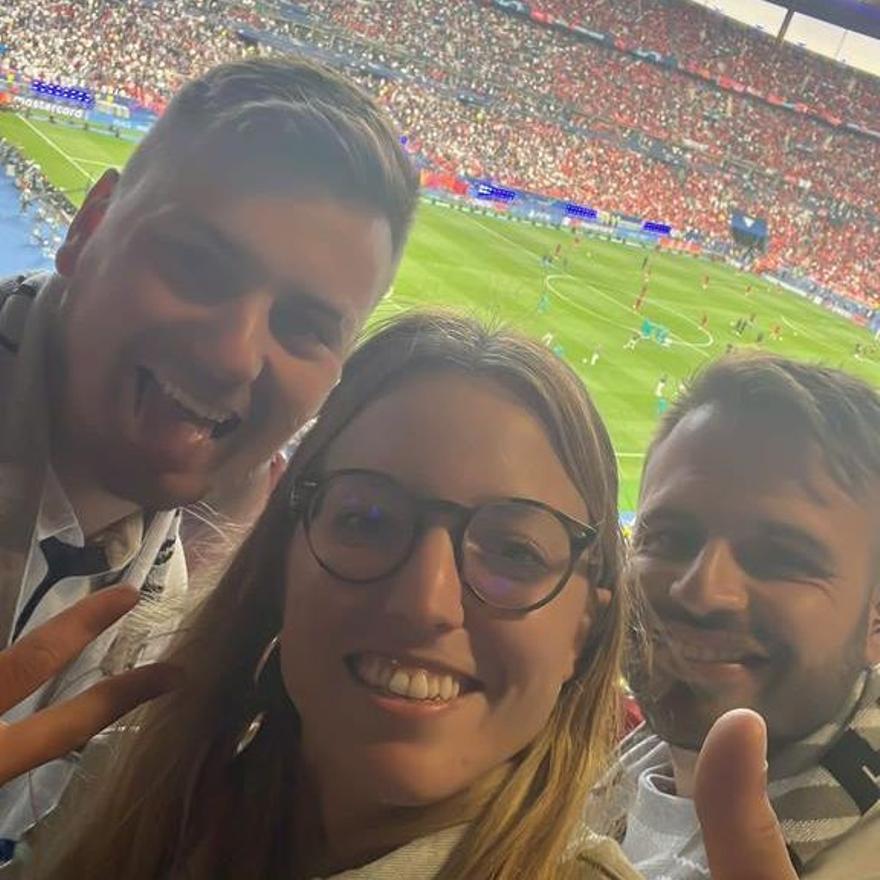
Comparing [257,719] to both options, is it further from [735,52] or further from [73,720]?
[735,52]

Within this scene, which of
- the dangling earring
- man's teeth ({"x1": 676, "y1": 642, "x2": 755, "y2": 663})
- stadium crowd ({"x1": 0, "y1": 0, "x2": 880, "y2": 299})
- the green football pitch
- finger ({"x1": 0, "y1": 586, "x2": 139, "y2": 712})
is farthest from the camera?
stadium crowd ({"x1": 0, "y1": 0, "x2": 880, "y2": 299})

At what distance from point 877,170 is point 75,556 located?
2457 cm

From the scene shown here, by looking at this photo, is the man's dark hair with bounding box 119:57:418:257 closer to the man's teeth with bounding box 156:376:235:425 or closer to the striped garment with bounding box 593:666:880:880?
the man's teeth with bounding box 156:376:235:425

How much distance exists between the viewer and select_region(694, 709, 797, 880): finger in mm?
813

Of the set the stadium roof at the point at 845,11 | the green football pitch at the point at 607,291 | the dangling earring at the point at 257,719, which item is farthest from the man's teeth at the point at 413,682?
the stadium roof at the point at 845,11

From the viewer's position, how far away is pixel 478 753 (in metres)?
1.02

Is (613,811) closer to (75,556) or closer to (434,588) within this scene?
(434,588)

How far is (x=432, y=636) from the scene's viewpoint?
3.24ft

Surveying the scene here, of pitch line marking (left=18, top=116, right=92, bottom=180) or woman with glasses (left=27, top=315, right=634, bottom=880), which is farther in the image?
pitch line marking (left=18, top=116, right=92, bottom=180)

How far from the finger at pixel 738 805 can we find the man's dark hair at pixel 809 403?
717mm

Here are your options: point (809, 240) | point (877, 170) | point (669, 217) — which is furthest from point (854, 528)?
point (877, 170)

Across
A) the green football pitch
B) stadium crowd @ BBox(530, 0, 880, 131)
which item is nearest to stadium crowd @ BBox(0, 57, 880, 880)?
the green football pitch

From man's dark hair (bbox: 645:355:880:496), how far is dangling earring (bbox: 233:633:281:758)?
2.50 feet

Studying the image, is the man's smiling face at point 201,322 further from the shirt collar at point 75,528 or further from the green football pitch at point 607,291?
the green football pitch at point 607,291
